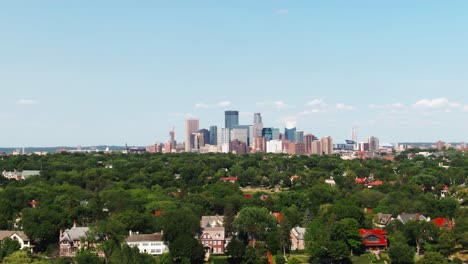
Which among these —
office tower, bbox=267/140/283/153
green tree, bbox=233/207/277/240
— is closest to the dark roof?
green tree, bbox=233/207/277/240

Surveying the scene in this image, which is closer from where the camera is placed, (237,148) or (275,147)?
(237,148)

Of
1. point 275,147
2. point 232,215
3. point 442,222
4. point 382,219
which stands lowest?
point 382,219

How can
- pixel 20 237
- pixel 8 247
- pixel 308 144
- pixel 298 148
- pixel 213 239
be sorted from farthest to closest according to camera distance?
1. pixel 308 144
2. pixel 298 148
3. pixel 213 239
4. pixel 20 237
5. pixel 8 247

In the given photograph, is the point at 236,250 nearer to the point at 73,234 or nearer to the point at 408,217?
the point at 73,234

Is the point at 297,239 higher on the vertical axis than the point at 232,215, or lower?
lower

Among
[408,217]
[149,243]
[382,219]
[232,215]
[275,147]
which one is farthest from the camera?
[275,147]

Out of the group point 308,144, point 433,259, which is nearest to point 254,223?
point 433,259

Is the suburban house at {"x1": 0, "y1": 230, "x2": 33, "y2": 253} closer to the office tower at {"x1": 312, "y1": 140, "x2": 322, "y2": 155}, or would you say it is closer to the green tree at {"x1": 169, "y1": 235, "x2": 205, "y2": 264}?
the green tree at {"x1": 169, "y1": 235, "x2": 205, "y2": 264}

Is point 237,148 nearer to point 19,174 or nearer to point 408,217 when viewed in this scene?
point 19,174
